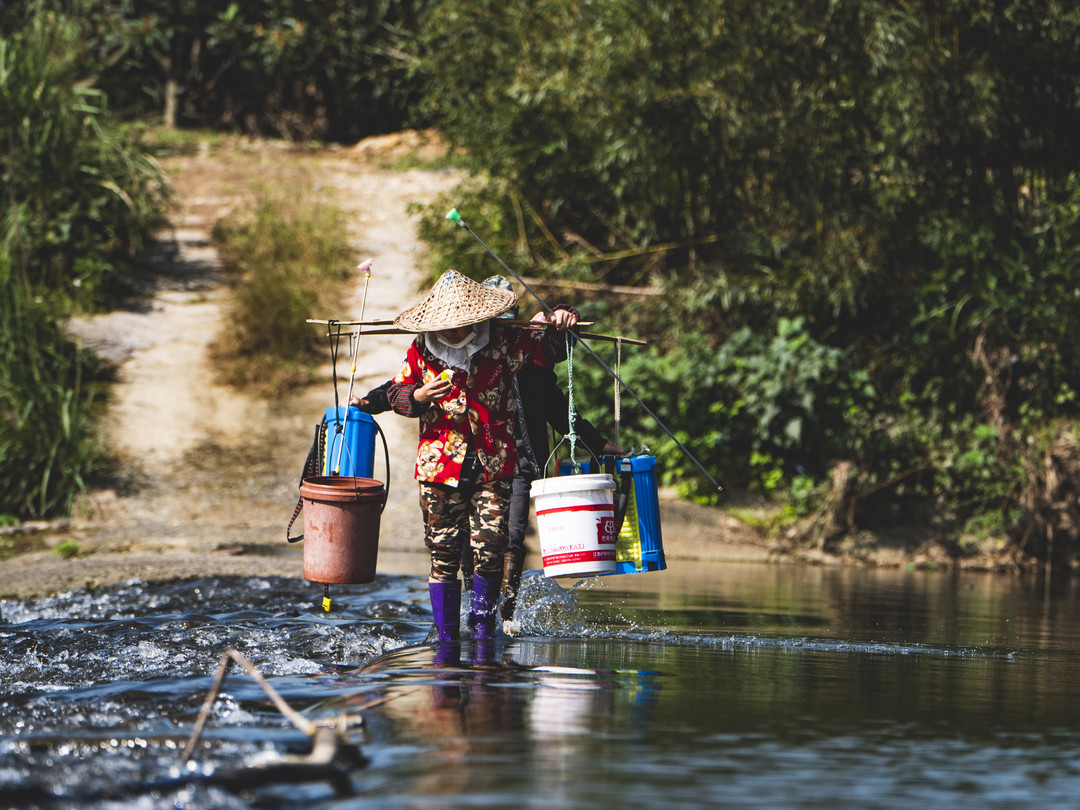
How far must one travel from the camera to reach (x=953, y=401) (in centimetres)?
1267

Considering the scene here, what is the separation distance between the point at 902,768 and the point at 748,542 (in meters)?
8.54

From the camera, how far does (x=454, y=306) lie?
5574 millimetres

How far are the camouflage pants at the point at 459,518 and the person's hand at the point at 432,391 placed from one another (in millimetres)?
415

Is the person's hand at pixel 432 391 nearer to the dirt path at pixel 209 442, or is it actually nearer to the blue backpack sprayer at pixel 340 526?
the blue backpack sprayer at pixel 340 526

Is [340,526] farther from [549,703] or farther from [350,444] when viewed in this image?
[549,703]

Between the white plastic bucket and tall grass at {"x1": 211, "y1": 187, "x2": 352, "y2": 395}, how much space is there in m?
9.11

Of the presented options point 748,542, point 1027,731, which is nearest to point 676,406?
point 748,542

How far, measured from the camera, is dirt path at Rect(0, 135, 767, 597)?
961 centimetres

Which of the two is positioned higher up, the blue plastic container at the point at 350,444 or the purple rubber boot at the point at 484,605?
the blue plastic container at the point at 350,444

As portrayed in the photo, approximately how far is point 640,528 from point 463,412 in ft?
3.41

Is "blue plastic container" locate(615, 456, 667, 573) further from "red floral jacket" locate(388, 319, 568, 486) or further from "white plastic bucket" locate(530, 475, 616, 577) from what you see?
"red floral jacket" locate(388, 319, 568, 486)

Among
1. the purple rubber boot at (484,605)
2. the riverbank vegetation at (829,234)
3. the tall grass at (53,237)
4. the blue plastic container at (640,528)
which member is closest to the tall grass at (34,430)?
the tall grass at (53,237)

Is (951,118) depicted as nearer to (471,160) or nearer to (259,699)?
(471,160)

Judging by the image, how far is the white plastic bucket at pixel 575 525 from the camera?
5.46 meters
